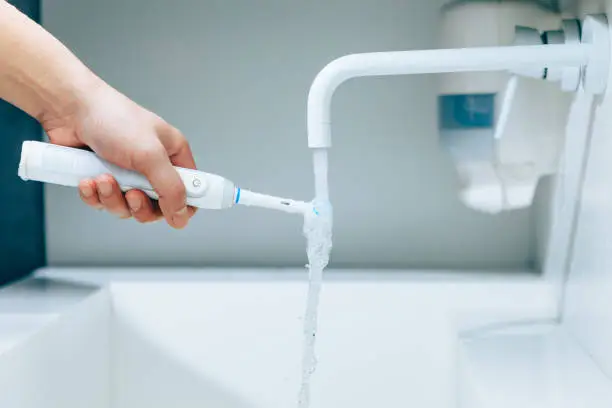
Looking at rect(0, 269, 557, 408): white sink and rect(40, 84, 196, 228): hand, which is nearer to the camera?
rect(40, 84, 196, 228): hand

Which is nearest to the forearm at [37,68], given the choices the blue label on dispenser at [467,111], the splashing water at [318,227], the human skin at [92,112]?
the human skin at [92,112]

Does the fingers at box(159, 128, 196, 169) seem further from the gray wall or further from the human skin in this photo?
the gray wall

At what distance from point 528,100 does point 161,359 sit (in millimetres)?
524

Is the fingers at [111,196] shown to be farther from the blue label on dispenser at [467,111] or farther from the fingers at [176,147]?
the blue label on dispenser at [467,111]

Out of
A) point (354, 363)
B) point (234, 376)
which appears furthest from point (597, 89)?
point (234, 376)

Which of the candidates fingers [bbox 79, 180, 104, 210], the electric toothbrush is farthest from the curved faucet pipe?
fingers [bbox 79, 180, 104, 210]

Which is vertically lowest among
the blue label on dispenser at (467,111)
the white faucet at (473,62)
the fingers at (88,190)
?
the fingers at (88,190)

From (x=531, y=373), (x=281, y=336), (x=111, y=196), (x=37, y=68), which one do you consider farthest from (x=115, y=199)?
(x=531, y=373)

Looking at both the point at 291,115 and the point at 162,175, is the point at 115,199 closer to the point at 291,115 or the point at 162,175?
the point at 162,175

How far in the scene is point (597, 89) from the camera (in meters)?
0.65

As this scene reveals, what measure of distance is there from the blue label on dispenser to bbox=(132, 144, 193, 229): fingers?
1.23ft

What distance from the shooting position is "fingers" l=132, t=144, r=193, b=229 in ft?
2.06

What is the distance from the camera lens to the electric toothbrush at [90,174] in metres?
0.62

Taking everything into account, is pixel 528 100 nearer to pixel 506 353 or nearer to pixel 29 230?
pixel 506 353
